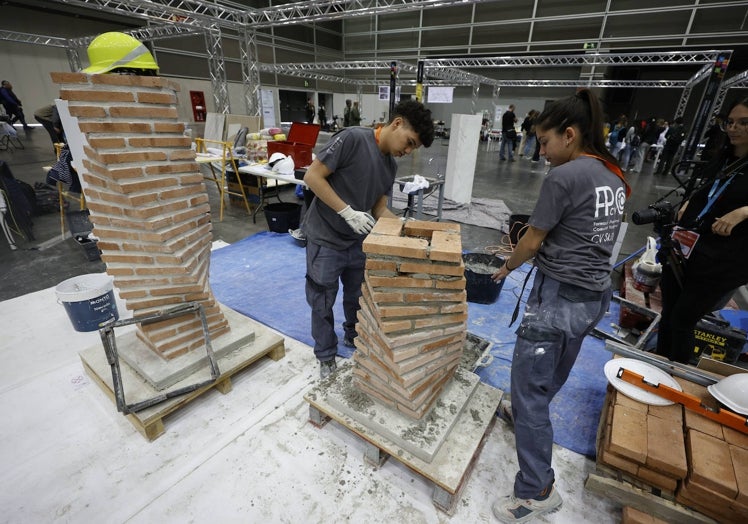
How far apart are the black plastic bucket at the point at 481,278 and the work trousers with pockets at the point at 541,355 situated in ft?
5.88

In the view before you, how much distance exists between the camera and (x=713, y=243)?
2078 mm

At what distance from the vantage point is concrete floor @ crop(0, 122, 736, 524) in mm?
1699

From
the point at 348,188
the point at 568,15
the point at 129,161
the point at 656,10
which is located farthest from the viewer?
the point at 568,15

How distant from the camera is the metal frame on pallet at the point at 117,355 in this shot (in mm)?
1840

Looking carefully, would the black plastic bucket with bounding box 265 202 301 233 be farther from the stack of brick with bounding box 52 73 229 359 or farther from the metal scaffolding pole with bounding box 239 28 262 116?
the metal scaffolding pole with bounding box 239 28 262 116

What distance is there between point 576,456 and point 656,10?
1785 cm

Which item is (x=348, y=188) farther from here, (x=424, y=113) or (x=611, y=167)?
(x=611, y=167)

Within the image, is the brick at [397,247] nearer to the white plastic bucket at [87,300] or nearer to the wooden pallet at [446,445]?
the wooden pallet at [446,445]

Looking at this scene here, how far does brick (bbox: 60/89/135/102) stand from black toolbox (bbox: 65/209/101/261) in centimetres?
315

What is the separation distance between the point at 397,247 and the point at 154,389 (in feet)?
5.57

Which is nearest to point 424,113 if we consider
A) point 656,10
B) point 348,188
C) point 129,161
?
point 348,188

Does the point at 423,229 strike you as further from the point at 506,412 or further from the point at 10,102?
the point at 10,102

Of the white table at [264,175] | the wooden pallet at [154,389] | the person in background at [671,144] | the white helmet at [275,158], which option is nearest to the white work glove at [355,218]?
the wooden pallet at [154,389]

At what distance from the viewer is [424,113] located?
2010 millimetres
